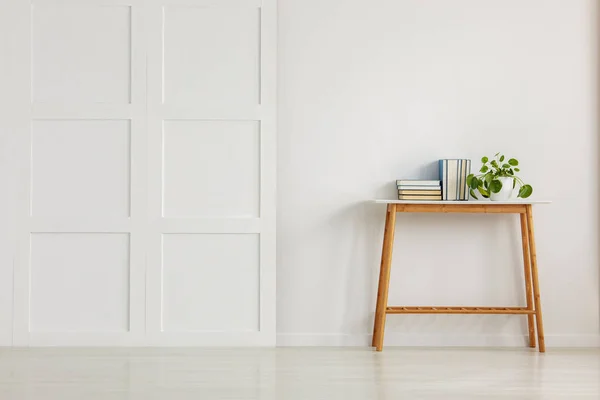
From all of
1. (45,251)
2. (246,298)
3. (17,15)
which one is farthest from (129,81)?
(246,298)

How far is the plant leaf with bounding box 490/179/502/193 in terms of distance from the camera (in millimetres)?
4305

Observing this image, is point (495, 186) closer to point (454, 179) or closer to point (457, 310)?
point (454, 179)

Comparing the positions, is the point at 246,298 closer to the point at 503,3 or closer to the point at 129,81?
the point at 129,81

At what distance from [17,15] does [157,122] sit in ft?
3.47

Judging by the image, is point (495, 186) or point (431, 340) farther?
point (431, 340)

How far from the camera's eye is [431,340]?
454 centimetres

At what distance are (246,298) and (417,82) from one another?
1694 mm

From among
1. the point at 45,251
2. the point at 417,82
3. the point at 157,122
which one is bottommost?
the point at 45,251

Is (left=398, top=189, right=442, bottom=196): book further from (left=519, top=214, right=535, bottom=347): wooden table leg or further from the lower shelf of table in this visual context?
the lower shelf of table

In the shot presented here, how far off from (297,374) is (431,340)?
4.05 ft

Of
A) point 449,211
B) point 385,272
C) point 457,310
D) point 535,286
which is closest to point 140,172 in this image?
point 385,272

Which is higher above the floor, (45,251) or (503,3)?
(503,3)

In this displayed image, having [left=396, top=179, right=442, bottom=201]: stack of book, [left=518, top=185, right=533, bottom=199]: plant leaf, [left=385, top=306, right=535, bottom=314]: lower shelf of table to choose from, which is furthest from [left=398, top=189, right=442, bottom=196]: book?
[left=385, top=306, right=535, bottom=314]: lower shelf of table

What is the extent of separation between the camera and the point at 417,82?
460 cm
